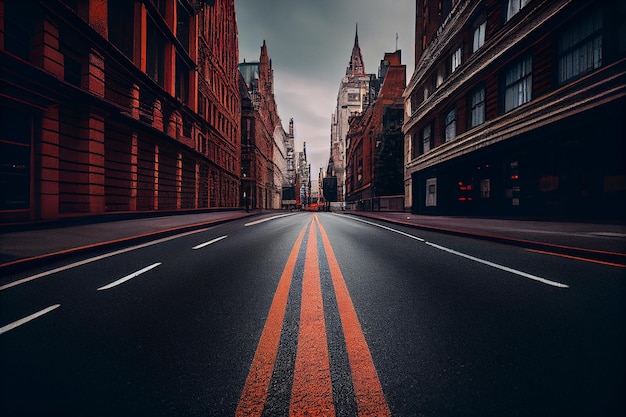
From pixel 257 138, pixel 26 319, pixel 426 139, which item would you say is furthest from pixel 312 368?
pixel 257 138

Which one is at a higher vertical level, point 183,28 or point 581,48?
point 183,28

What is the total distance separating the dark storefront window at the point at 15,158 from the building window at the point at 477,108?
68.0 feet

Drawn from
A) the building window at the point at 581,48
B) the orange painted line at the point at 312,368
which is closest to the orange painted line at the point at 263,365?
the orange painted line at the point at 312,368

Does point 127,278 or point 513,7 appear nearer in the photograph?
point 127,278

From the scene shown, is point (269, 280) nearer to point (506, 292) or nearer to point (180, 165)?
point (506, 292)

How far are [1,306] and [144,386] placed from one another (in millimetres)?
2584

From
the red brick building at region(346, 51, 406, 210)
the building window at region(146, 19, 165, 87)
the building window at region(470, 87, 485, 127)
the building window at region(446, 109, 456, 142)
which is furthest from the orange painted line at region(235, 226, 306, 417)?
the red brick building at region(346, 51, 406, 210)

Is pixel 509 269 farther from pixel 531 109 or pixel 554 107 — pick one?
pixel 531 109

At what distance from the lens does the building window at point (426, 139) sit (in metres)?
22.1

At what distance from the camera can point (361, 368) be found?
1666 millimetres

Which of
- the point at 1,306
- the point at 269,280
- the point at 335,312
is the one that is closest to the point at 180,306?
the point at 269,280

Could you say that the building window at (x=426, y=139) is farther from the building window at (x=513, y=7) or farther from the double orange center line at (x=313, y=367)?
the double orange center line at (x=313, y=367)

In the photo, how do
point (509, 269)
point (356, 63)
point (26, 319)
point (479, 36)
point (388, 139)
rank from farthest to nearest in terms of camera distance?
1. point (356, 63)
2. point (388, 139)
3. point (479, 36)
4. point (509, 269)
5. point (26, 319)

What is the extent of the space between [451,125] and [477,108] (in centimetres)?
293
